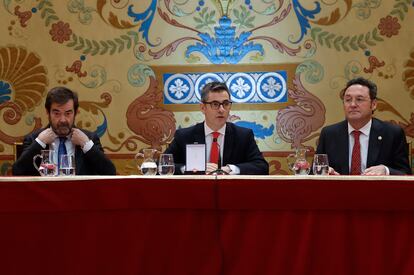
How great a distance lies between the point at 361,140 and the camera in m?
3.42

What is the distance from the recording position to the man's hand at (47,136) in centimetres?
331

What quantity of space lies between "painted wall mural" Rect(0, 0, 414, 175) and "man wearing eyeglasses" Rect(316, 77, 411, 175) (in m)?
0.72

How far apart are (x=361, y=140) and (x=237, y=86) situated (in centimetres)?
111

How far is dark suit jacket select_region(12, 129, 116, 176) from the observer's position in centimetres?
327

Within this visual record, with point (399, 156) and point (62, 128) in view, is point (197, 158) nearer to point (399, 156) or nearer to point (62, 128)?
point (62, 128)

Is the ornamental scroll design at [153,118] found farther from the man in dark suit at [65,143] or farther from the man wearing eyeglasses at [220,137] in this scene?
the man in dark suit at [65,143]

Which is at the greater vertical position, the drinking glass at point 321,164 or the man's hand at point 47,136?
the man's hand at point 47,136

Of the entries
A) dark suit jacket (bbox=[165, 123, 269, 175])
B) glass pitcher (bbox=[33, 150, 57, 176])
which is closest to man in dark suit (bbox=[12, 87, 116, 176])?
dark suit jacket (bbox=[165, 123, 269, 175])

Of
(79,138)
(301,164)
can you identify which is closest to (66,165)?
(79,138)

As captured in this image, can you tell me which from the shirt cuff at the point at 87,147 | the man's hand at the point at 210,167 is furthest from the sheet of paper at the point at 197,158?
the shirt cuff at the point at 87,147

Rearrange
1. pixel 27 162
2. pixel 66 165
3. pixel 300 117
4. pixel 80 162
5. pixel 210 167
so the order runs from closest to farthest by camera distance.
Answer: pixel 66 165 → pixel 210 167 → pixel 27 162 → pixel 80 162 → pixel 300 117

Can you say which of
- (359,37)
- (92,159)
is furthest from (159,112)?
(359,37)
